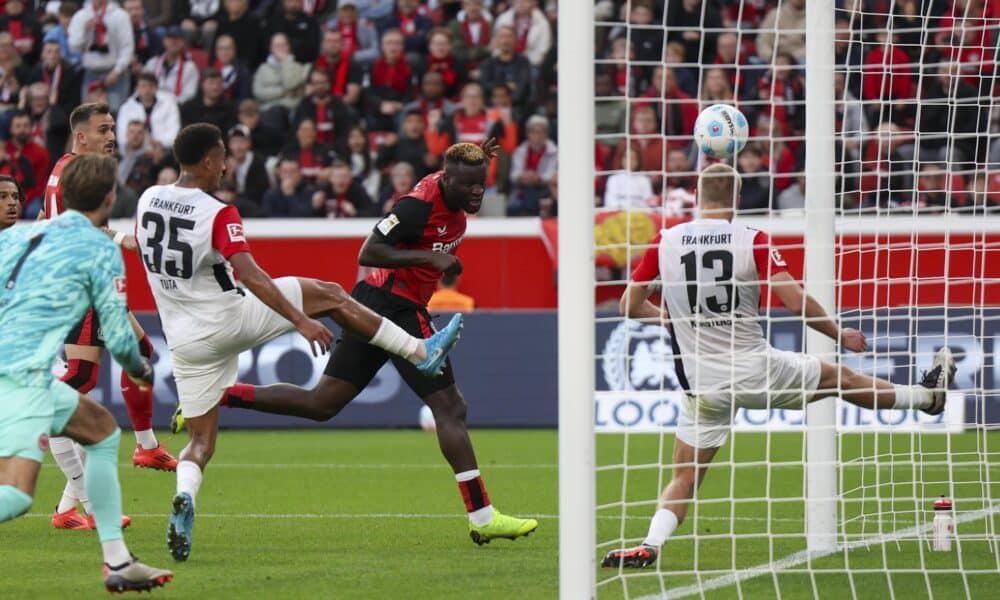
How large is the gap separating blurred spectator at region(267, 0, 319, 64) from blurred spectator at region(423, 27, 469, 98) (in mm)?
1618

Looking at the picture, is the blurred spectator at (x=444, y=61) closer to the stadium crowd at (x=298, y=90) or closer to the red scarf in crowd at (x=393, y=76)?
the stadium crowd at (x=298, y=90)

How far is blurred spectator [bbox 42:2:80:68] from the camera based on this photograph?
2129 cm

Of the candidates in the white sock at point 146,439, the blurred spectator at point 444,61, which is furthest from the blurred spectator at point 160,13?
the white sock at point 146,439

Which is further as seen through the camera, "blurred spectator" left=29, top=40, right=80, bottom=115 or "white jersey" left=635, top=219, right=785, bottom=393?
"blurred spectator" left=29, top=40, right=80, bottom=115

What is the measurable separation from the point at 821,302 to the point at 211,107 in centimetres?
1302

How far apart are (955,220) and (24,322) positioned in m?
11.9

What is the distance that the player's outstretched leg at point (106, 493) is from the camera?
6.55 m

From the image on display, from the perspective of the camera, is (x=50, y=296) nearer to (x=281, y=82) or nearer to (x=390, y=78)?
(x=390, y=78)

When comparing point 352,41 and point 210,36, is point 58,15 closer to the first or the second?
point 210,36

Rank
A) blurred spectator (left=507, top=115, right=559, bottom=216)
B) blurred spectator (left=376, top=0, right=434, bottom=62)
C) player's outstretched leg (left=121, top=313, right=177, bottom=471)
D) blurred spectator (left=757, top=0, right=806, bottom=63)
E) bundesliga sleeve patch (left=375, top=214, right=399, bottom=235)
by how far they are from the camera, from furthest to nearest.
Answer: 1. blurred spectator (left=376, top=0, right=434, bottom=62)
2. blurred spectator (left=757, top=0, right=806, bottom=63)
3. blurred spectator (left=507, top=115, right=559, bottom=216)
4. player's outstretched leg (left=121, top=313, right=177, bottom=471)
5. bundesliga sleeve patch (left=375, top=214, right=399, bottom=235)

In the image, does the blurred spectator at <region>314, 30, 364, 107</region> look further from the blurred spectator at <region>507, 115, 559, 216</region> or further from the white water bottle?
the white water bottle

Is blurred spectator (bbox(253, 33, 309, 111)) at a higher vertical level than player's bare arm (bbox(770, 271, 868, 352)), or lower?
higher

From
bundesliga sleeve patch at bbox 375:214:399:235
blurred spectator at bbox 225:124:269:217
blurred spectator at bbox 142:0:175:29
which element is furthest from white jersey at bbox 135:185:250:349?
blurred spectator at bbox 142:0:175:29

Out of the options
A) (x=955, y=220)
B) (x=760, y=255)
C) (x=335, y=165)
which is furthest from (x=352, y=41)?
(x=760, y=255)
